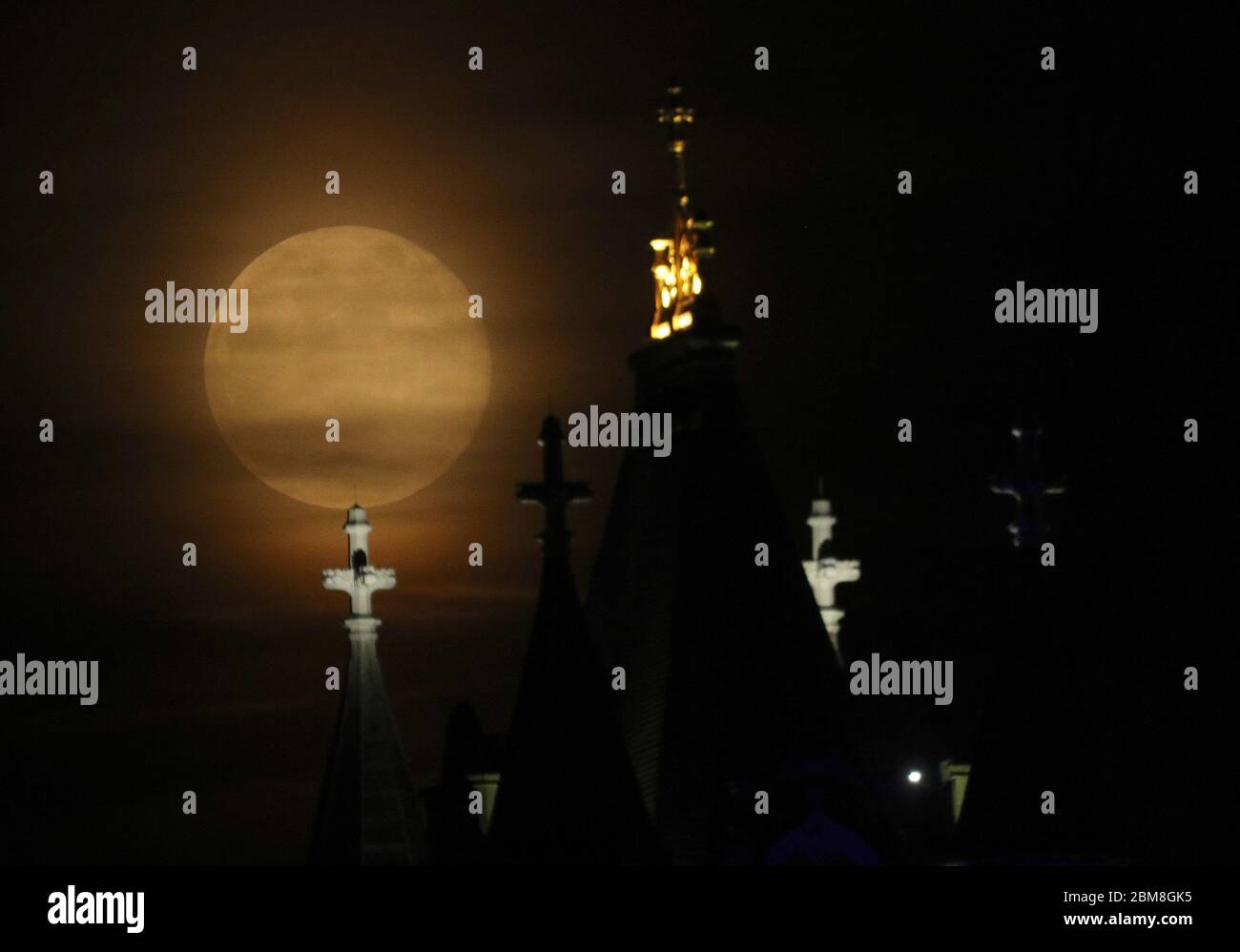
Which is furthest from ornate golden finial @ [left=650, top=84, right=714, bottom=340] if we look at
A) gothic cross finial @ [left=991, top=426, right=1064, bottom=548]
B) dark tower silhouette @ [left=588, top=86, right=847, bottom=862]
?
gothic cross finial @ [left=991, top=426, right=1064, bottom=548]

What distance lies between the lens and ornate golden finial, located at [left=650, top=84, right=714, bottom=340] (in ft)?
227

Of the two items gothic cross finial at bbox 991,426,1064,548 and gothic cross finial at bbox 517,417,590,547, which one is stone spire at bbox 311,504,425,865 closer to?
gothic cross finial at bbox 517,417,590,547

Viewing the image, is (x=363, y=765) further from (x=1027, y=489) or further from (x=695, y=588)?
(x=1027, y=489)

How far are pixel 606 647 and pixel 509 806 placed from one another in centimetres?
459

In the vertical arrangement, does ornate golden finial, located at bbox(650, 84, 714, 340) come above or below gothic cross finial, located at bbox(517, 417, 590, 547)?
above

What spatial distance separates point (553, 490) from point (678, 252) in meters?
5.80

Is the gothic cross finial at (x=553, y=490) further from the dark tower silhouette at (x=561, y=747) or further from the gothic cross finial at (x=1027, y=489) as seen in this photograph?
the gothic cross finial at (x=1027, y=489)

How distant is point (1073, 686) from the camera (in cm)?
6481

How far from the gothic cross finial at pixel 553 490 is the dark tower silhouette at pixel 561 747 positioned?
12 mm

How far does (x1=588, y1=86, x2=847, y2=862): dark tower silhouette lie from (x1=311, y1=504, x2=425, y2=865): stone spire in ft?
10.4
